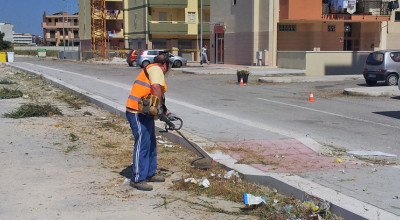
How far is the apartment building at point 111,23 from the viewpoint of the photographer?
74.8 metres

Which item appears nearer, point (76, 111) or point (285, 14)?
point (76, 111)

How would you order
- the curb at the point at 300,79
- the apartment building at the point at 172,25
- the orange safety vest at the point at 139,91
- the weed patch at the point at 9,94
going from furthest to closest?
the apartment building at the point at 172,25 → the curb at the point at 300,79 → the weed patch at the point at 9,94 → the orange safety vest at the point at 139,91

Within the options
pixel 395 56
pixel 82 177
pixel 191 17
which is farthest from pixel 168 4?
pixel 82 177

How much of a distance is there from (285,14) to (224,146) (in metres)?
30.6

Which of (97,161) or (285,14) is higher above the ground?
(285,14)

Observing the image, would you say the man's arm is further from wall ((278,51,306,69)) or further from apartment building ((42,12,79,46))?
apartment building ((42,12,79,46))

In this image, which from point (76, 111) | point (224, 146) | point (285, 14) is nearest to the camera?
point (224, 146)

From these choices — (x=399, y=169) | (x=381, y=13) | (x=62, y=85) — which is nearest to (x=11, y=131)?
(x=399, y=169)

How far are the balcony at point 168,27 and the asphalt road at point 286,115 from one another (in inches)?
1533

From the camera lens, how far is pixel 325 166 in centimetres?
720

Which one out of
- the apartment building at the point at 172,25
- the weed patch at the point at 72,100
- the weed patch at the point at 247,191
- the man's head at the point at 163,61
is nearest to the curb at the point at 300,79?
the weed patch at the point at 72,100

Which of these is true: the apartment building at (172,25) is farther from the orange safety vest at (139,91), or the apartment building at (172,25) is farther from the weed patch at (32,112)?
the orange safety vest at (139,91)

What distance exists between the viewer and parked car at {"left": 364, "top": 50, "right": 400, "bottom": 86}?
22.7 metres

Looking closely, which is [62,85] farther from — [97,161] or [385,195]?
[385,195]
